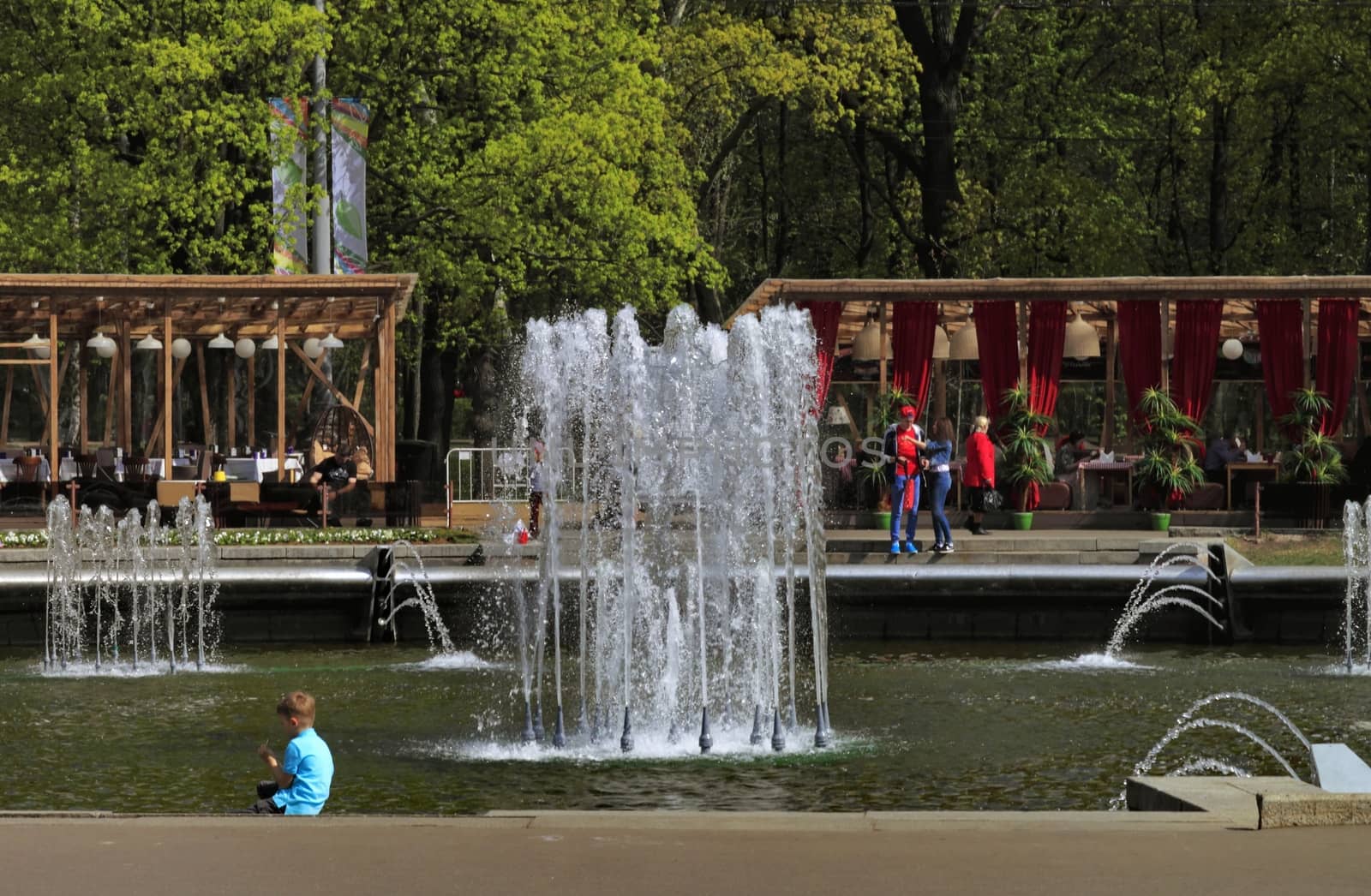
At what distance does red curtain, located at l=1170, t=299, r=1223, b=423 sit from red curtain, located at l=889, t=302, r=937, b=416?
322 cm

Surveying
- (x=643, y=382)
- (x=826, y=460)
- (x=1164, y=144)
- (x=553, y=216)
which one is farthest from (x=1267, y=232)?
(x=643, y=382)

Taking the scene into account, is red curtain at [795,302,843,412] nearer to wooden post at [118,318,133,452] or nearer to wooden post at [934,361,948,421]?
wooden post at [934,361,948,421]

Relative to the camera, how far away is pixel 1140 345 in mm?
28625

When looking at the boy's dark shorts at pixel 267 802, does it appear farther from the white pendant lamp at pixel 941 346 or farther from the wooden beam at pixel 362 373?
the white pendant lamp at pixel 941 346

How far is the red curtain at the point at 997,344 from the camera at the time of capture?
28.6m

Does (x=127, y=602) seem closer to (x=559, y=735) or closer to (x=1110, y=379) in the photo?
(x=559, y=735)

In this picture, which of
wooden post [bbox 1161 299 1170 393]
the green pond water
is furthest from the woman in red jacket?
the green pond water

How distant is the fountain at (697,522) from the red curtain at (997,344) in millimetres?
10817

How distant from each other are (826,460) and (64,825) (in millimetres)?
19401

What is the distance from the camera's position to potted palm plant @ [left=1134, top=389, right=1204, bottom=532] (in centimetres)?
2697

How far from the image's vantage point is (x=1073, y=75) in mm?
46844

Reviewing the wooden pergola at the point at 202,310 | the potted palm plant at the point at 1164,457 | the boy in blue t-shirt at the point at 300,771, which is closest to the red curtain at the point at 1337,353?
the potted palm plant at the point at 1164,457

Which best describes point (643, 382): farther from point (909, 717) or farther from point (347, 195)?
point (347, 195)

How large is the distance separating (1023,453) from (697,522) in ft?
39.2
